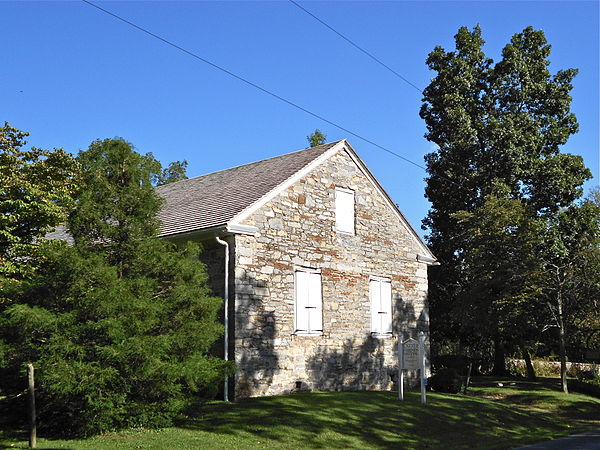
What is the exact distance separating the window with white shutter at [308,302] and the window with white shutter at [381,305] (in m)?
2.52

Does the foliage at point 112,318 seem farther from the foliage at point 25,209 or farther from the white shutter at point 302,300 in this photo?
the white shutter at point 302,300

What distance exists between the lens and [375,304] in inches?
826

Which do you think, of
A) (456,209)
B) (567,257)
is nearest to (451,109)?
(456,209)

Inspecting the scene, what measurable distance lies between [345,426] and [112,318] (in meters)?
5.31

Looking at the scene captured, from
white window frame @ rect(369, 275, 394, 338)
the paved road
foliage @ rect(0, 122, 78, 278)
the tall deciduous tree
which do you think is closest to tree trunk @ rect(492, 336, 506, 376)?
the tall deciduous tree

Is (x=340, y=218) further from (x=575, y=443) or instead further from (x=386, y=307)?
(x=575, y=443)

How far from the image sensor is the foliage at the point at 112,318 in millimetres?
11656

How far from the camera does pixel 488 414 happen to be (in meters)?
17.1

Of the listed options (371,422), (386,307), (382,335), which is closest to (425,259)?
(386,307)

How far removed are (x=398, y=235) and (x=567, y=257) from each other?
314 inches

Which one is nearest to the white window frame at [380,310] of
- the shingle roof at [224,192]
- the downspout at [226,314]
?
the shingle roof at [224,192]

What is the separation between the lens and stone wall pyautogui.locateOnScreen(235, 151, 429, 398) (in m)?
17.1

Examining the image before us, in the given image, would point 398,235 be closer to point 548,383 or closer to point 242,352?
point 242,352

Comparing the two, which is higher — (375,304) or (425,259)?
(425,259)
